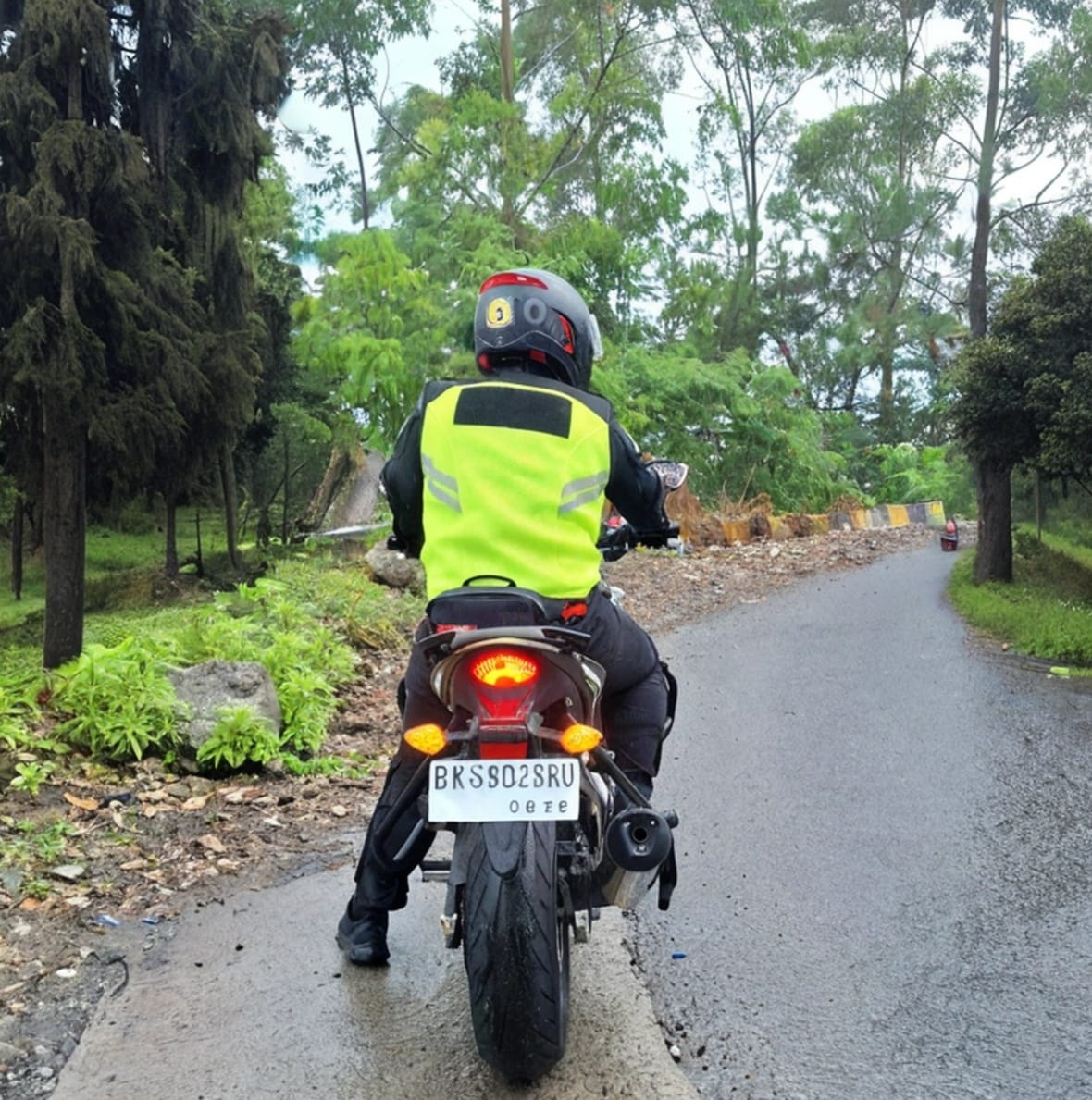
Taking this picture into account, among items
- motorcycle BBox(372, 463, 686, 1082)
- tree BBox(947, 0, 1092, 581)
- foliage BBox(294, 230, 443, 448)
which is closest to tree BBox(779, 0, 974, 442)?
tree BBox(947, 0, 1092, 581)

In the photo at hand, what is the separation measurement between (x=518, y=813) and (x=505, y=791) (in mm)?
63

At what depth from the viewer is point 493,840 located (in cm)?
302

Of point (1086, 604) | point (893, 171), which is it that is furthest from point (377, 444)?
point (893, 171)

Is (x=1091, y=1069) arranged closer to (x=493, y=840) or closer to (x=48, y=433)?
(x=493, y=840)

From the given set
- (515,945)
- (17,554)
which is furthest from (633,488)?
(17,554)

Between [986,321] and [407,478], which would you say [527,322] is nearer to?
[407,478]

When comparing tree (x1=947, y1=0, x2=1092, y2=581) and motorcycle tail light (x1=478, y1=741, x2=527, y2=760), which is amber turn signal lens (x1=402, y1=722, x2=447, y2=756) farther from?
tree (x1=947, y1=0, x2=1092, y2=581)

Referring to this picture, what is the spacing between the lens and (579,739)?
310 centimetres

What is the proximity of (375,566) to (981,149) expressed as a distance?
47.7ft

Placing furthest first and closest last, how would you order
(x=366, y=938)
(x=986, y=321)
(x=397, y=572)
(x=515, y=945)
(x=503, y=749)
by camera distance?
(x=986, y=321), (x=397, y=572), (x=366, y=938), (x=503, y=749), (x=515, y=945)

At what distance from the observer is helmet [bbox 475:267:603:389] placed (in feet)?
12.0

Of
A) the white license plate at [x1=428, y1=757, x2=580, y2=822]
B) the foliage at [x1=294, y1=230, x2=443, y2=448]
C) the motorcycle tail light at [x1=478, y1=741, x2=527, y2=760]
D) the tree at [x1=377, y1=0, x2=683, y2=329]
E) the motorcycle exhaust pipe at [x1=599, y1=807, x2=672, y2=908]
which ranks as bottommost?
the motorcycle exhaust pipe at [x1=599, y1=807, x2=672, y2=908]

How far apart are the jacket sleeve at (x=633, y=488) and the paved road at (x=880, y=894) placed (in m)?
1.47

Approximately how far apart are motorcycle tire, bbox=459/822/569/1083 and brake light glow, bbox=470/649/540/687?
351 mm
